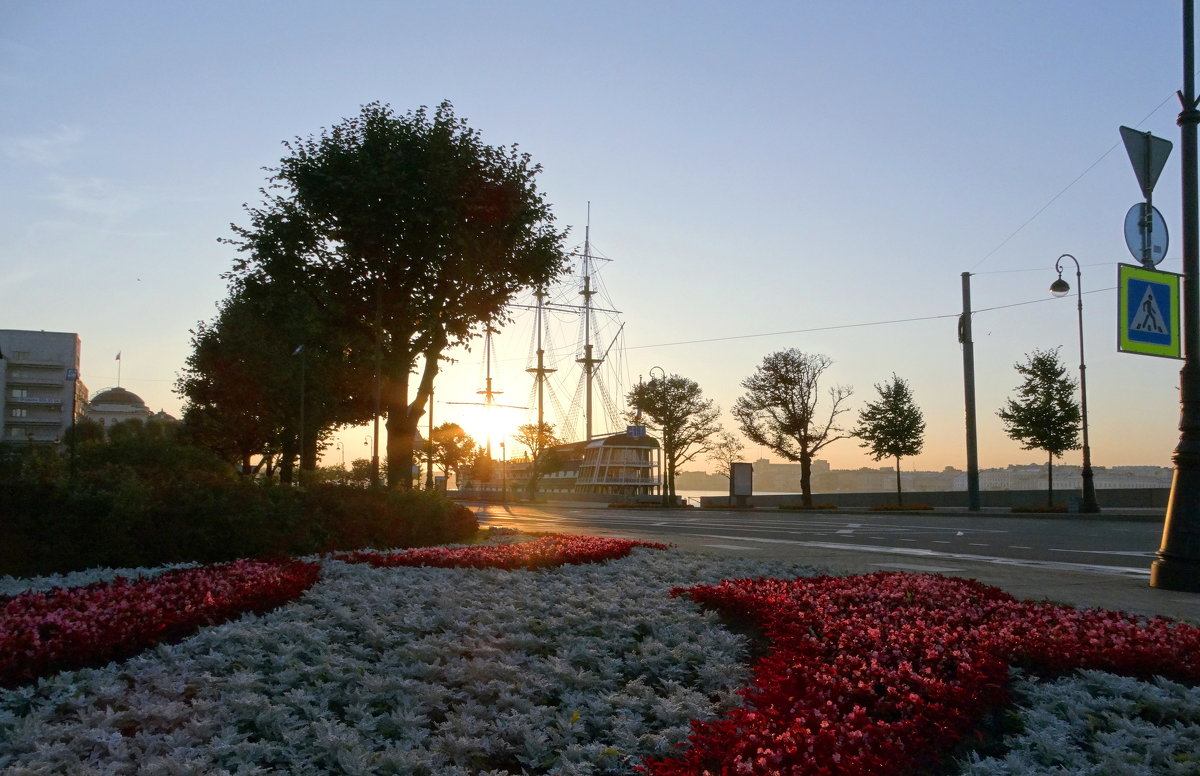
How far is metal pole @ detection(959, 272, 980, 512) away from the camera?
3400 centimetres

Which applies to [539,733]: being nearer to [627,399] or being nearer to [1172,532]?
[1172,532]

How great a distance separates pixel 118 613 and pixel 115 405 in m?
164

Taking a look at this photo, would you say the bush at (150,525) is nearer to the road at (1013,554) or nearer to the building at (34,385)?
the road at (1013,554)

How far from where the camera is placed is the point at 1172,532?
909 centimetres

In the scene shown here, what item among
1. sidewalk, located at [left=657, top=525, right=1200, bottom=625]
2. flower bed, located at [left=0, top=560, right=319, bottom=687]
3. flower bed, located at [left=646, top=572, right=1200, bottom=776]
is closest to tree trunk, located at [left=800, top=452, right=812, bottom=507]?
sidewalk, located at [left=657, top=525, right=1200, bottom=625]

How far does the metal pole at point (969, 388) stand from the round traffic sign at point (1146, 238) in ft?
84.3

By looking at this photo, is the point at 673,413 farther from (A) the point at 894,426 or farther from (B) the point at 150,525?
(B) the point at 150,525

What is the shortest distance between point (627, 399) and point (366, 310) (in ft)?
143

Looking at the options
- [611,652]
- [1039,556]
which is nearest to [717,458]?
[1039,556]

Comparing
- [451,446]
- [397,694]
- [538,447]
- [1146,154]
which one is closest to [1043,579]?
[1146,154]

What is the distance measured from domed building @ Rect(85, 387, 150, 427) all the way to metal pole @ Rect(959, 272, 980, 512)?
5678 inches

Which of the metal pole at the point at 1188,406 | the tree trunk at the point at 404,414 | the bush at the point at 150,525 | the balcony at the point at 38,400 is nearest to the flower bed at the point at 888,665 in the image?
the metal pole at the point at 1188,406

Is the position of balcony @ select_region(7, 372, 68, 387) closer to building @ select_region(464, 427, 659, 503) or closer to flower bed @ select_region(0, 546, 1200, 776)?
building @ select_region(464, 427, 659, 503)

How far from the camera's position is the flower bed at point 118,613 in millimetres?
4758
